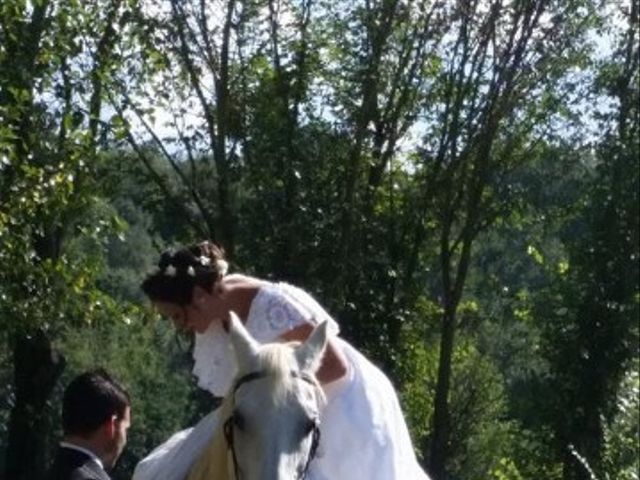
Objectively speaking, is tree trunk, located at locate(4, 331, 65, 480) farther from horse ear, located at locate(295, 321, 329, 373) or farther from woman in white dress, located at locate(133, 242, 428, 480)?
horse ear, located at locate(295, 321, 329, 373)

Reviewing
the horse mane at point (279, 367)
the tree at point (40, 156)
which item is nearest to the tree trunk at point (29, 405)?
the tree at point (40, 156)

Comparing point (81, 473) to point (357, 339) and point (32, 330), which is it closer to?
point (32, 330)

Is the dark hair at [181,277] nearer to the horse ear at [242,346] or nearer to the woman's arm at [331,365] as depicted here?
the woman's arm at [331,365]

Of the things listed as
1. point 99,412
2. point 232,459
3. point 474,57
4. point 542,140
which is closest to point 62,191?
point 99,412

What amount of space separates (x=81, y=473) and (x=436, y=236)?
1278 inches

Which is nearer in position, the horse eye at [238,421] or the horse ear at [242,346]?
the horse eye at [238,421]

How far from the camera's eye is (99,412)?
7688 millimetres

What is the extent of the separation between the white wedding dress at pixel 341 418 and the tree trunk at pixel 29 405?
2032cm

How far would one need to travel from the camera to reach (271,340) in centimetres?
718

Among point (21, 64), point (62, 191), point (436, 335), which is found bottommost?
point (436, 335)

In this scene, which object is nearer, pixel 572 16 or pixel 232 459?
pixel 232 459

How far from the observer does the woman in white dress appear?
720 centimetres

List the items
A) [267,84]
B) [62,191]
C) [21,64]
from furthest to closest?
1. [267,84]
2. [21,64]
3. [62,191]

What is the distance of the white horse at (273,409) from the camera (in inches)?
242
